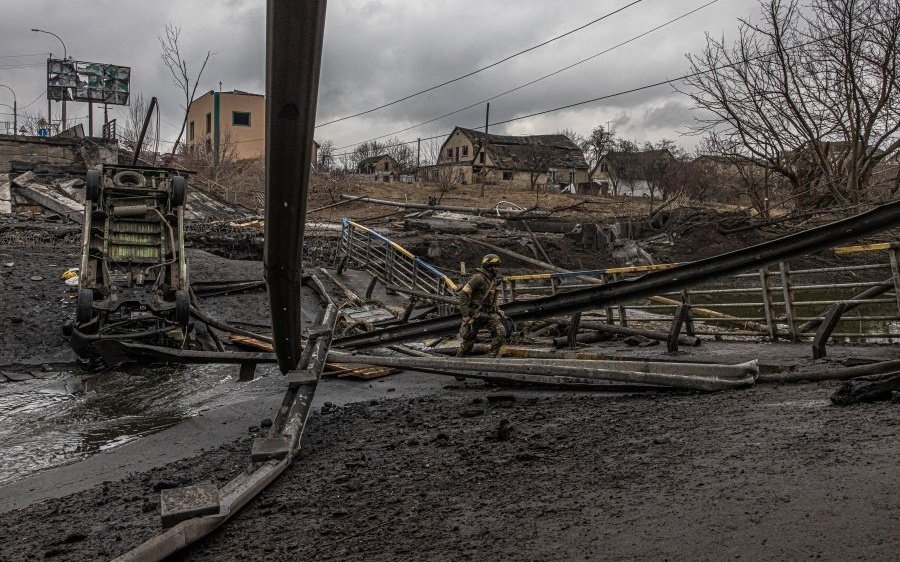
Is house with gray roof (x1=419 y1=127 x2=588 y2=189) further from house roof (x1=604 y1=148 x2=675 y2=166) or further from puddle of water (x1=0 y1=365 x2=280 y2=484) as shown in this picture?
puddle of water (x1=0 y1=365 x2=280 y2=484)

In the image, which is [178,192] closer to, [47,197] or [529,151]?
[47,197]

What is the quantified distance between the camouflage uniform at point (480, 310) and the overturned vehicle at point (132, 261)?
5070 millimetres

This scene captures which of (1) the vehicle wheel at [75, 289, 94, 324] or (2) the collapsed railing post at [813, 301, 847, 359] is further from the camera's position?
(1) the vehicle wheel at [75, 289, 94, 324]

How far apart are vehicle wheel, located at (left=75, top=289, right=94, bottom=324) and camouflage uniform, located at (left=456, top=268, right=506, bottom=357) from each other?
635 cm

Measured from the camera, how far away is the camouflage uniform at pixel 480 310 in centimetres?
1063

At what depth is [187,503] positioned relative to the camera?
12.5 ft

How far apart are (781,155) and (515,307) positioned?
14935 mm

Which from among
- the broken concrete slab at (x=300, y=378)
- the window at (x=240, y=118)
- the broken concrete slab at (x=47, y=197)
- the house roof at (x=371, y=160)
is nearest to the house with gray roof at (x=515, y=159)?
the house roof at (x=371, y=160)

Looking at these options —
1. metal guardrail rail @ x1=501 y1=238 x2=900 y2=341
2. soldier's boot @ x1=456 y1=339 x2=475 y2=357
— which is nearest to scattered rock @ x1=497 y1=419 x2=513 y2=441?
metal guardrail rail @ x1=501 y1=238 x2=900 y2=341

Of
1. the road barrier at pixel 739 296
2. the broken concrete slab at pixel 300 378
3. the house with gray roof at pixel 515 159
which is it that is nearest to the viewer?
the broken concrete slab at pixel 300 378

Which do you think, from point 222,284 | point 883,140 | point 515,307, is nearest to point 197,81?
point 222,284

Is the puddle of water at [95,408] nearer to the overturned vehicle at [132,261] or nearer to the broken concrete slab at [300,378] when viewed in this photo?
the overturned vehicle at [132,261]

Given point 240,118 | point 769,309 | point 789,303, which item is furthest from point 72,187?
point 240,118

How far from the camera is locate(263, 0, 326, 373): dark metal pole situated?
3.20m
